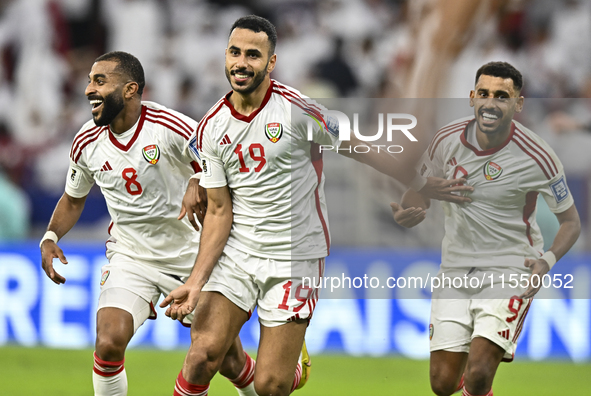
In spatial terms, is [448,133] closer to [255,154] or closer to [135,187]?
[255,154]

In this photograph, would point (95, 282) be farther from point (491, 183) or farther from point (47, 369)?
point (491, 183)

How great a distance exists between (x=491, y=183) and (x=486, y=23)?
6.42 metres

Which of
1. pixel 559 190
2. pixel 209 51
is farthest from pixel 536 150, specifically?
pixel 209 51

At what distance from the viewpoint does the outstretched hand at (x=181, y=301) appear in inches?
175

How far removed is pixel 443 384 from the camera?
5.00 metres

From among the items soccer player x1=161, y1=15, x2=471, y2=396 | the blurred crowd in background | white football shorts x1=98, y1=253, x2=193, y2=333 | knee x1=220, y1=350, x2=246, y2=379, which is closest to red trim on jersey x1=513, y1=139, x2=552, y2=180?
soccer player x1=161, y1=15, x2=471, y2=396

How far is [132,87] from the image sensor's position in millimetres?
Answer: 5309

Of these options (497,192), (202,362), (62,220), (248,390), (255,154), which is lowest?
(248,390)

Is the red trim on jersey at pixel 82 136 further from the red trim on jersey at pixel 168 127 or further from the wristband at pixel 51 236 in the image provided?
the wristband at pixel 51 236

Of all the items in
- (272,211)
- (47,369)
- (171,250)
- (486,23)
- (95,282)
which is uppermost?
(486,23)

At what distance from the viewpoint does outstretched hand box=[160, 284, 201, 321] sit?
175 inches

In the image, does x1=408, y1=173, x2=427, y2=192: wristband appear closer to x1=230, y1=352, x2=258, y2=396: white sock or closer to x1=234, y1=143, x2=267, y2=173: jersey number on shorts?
x1=234, y1=143, x2=267, y2=173: jersey number on shorts

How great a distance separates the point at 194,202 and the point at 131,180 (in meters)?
0.59

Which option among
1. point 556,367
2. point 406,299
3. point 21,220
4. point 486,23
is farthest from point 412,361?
point 486,23
